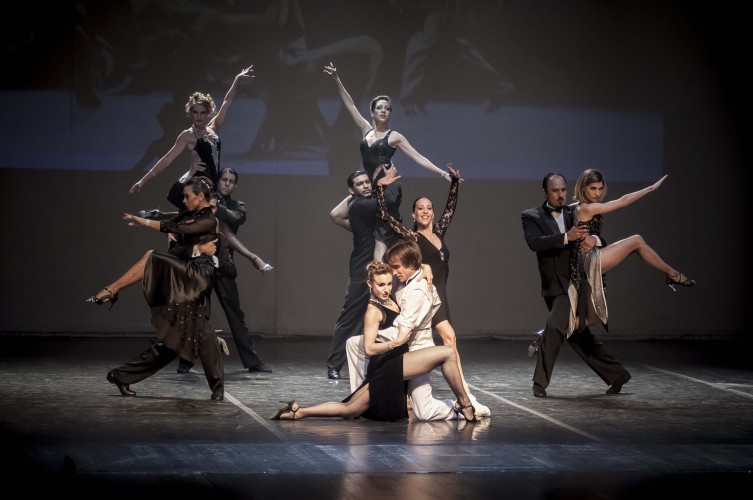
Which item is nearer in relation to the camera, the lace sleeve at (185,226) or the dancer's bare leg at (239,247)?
the lace sleeve at (185,226)

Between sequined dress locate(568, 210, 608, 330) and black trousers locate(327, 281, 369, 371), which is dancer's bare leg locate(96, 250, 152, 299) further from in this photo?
sequined dress locate(568, 210, 608, 330)

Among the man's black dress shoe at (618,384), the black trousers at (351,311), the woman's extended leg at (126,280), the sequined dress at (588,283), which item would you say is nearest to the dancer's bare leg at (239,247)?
the black trousers at (351,311)

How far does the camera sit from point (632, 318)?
35.6 feet

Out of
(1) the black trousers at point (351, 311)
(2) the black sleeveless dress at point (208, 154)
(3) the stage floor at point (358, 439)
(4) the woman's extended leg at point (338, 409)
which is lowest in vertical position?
(3) the stage floor at point (358, 439)

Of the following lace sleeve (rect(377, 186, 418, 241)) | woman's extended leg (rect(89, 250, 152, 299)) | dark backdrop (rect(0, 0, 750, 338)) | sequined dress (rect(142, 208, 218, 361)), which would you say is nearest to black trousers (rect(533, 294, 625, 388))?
lace sleeve (rect(377, 186, 418, 241))

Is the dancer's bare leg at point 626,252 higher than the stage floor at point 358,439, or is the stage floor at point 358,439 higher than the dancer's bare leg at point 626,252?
the dancer's bare leg at point 626,252

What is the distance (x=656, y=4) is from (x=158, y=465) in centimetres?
723

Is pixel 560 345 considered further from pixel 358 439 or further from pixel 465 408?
pixel 358 439

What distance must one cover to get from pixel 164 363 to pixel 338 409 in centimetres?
125

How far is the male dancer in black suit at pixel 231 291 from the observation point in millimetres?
8133

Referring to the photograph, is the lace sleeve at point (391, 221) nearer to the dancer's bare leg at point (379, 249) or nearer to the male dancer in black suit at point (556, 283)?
the dancer's bare leg at point (379, 249)

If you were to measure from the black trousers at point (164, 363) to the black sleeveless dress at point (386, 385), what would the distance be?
1053 mm

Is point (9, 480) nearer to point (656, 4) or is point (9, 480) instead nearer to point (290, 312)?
point (290, 312)

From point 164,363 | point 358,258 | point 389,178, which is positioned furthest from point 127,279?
point 358,258
